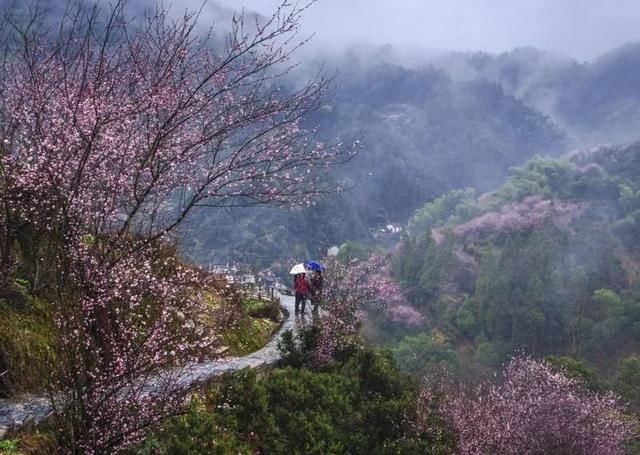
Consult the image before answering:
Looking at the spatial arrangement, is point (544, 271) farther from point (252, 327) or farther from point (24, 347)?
point (24, 347)

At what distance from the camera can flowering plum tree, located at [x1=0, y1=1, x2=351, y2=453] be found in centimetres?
441

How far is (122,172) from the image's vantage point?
17.6ft

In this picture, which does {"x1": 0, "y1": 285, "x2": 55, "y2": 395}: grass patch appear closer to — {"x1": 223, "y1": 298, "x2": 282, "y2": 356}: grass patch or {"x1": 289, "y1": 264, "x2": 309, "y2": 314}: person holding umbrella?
{"x1": 223, "y1": 298, "x2": 282, "y2": 356}: grass patch

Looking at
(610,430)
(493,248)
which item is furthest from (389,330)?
(610,430)

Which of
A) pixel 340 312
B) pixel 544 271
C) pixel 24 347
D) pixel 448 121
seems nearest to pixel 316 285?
pixel 340 312

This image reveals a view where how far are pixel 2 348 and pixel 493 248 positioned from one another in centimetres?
6027

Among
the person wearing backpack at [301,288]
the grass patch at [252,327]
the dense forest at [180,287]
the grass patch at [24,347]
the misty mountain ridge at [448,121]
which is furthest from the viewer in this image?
the misty mountain ridge at [448,121]

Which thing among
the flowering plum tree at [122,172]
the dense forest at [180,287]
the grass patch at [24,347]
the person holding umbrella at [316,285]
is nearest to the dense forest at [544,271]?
the dense forest at [180,287]

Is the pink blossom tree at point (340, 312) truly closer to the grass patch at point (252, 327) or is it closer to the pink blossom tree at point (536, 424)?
the grass patch at point (252, 327)

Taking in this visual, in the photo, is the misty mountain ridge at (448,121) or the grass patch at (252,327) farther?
the misty mountain ridge at (448,121)

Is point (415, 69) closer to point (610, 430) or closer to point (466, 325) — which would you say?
point (466, 325)

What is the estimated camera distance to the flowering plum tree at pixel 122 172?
14.5ft

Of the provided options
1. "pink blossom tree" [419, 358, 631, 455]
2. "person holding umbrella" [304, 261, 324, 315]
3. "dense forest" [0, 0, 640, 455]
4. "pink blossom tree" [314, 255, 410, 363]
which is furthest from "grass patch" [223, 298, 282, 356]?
"pink blossom tree" [419, 358, 631, 455]

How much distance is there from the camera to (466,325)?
2030 inches
